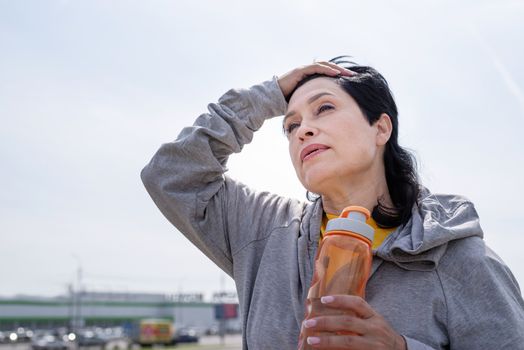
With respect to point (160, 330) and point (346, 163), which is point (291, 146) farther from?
point (160, 330)

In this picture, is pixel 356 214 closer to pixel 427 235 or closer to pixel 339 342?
pixel 339 342

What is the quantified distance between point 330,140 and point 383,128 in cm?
31

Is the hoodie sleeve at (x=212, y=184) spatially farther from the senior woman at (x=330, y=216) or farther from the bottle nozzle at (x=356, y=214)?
the bottle nozzle at (x=356, y=214)

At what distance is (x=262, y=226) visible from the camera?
85.7 inches

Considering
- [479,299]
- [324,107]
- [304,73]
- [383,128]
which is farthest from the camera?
[304,73]

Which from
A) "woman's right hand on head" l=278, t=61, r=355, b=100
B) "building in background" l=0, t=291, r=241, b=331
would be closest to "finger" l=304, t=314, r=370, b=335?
"woman's right hand on head" l=278, t=61, r=355, b=100

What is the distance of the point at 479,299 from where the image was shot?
1.70m

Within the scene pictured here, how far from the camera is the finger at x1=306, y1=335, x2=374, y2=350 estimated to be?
1323 millimetres

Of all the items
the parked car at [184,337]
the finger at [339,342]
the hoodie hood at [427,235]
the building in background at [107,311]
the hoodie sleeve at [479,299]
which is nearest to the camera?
the finger at [339,342]

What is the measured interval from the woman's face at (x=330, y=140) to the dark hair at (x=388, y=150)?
0.04 m

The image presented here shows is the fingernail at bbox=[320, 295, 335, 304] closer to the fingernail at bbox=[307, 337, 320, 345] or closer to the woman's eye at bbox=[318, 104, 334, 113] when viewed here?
the fingernail at bbox=[307, 337, 320, 345]

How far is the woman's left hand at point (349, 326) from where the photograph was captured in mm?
1329

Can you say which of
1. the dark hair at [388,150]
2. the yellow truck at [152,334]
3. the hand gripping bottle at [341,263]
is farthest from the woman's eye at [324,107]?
the yellow truck at [152,334]

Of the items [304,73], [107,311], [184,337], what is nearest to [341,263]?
[304,73]
